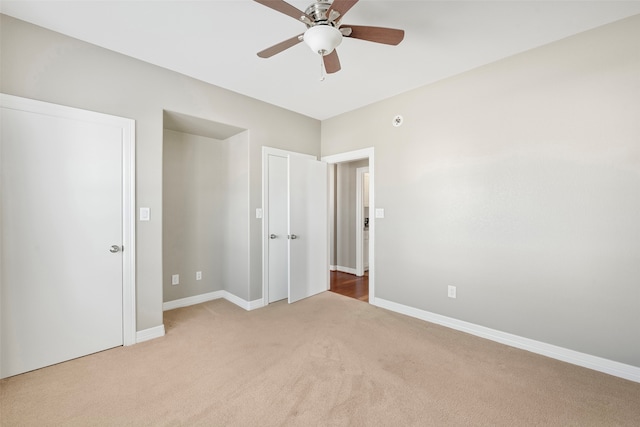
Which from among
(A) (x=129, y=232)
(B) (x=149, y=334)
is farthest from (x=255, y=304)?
(A) (x=129, y=232)

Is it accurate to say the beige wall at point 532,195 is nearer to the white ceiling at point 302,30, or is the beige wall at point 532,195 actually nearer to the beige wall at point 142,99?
the white ceiling at point 302,30

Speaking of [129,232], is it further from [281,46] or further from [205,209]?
[281,46]

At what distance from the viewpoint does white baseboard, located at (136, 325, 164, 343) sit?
8.22ft

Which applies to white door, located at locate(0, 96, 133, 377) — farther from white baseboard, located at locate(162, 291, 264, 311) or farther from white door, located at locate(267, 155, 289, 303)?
white door, located at locate(267, 155, 289, 303)

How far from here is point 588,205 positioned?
2.11 meters

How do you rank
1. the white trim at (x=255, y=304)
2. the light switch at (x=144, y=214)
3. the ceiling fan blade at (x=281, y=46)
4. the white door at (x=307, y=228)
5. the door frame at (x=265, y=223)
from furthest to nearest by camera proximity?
the white door at (x=307, y=228) < the door frame at (x=265, y=223) < the white trim at (x=255, y=304) < the light switch at (x=144, y=214) < the ceiling fan blade at (x=281, y=46)

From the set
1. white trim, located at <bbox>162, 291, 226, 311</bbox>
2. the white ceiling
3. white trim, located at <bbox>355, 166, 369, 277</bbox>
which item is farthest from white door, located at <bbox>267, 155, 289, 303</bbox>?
white trim, located at <bbox>355, 166, 369, 277</bbox>

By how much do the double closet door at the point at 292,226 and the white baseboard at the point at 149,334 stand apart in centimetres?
124

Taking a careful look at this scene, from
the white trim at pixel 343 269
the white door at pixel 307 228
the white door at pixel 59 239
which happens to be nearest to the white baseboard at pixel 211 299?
the white door at pixel 307 228

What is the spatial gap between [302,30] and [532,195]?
7.92 feet

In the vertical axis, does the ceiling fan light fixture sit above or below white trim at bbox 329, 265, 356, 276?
above

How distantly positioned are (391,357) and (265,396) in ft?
3.57

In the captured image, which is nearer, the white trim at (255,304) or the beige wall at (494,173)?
the beige wall at (494,173)

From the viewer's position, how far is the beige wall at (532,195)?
6.56 ft
